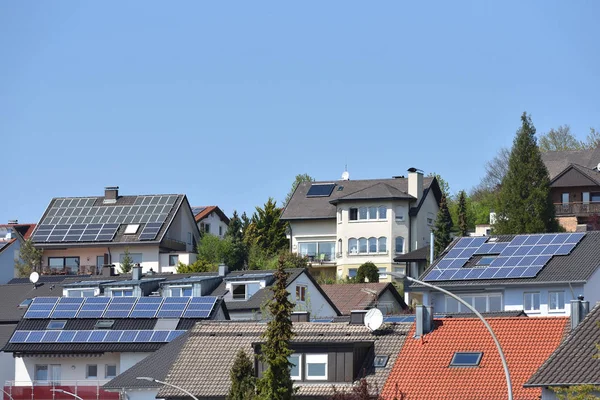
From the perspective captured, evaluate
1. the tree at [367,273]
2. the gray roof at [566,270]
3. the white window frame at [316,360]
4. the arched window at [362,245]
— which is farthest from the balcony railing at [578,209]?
the white window frame at [316,360]

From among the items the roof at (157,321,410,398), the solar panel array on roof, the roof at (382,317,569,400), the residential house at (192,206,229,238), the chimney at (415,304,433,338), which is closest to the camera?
the roof at (382,317,569,400)

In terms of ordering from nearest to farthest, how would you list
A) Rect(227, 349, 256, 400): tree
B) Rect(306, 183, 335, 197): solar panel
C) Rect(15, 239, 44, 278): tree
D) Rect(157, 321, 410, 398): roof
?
Rect(227, 349, 256, 400): tree, Rect(157, 321, 410, 398): roof, Rect(15, 239, 44, 278): tree, Rect(306, 183, 335, 197): solar panel

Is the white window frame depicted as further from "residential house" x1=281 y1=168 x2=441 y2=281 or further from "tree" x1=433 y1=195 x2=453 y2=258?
"residential house" x1=281 y1=168 x2=441 y2=281

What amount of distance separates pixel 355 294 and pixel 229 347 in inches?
1202

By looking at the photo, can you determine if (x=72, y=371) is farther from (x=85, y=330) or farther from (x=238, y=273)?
(x=238, y=273)

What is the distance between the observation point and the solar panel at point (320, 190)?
11731 centimetres

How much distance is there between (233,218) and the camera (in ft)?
373

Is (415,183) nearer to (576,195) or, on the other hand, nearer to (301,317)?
(576,195)

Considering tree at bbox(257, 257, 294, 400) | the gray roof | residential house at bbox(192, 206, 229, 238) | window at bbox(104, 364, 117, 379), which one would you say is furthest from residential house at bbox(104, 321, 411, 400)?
residential house at bbox(192, 206, 229, 238)

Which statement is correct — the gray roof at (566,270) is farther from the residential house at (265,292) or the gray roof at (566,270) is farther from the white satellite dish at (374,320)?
the white satellite dish at (374,320)

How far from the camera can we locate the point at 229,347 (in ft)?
189

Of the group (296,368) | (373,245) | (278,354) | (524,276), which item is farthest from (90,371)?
(373,245)

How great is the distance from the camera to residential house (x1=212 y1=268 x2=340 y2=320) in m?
78.8

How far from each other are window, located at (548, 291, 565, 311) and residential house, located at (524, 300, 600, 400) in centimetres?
2512
